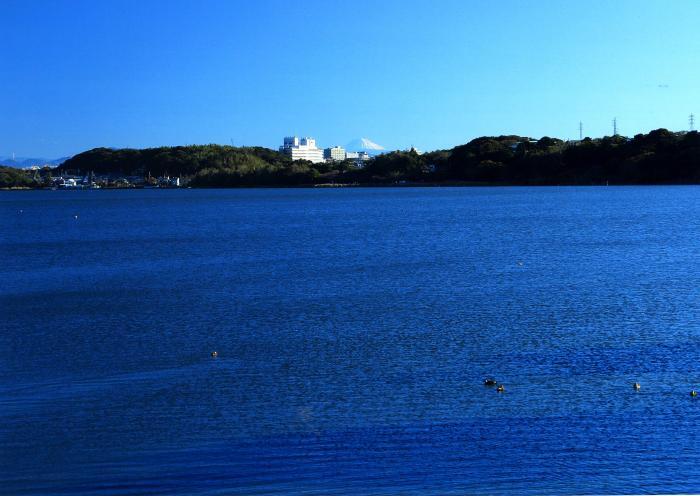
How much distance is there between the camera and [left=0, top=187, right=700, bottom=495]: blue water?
12.4m

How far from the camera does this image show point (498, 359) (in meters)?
19.0

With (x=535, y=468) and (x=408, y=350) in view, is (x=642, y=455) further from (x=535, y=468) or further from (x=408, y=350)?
Result: (x=408, y=350)

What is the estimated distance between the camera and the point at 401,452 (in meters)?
13.2

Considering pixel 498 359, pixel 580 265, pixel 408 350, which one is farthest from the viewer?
pixel 580 265

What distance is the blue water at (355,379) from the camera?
12445mm

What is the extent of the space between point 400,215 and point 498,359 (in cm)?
7137

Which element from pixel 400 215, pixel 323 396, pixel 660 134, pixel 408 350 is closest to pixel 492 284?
pixel 408 350

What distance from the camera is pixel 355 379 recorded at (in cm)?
1761

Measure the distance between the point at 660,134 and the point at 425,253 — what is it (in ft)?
387

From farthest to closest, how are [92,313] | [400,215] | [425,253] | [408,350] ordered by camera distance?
[400,215] → [425,253] → [92,313] → [408,350]

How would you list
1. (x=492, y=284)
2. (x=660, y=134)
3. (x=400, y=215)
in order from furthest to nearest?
(x=660, y=134)
(x=400, y=215)
(x=492, y=284)

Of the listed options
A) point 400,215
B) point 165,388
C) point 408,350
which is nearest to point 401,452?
point 165,388

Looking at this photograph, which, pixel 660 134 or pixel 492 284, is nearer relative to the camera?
pixel 492 284

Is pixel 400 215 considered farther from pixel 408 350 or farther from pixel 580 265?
pixel 408 350
